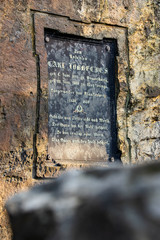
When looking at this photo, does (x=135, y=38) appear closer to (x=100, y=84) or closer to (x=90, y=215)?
(x=100, y=84)

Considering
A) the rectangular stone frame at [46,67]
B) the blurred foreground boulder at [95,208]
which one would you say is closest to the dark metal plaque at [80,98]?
the rectangular stone frame at [46,67]

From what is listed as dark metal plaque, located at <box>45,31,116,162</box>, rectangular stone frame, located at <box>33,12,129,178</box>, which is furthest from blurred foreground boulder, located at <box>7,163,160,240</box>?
dark metal plaque, located at <box>45,31,116,162</box>

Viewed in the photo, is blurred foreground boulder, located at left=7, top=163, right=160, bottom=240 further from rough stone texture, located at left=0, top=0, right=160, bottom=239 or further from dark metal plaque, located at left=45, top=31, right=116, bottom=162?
dark metal plaque, located at left=45, top=31, right=116, bottom=162

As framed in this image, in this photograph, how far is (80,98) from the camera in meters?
4.20

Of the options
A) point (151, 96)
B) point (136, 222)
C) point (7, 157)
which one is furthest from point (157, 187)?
point (151, 96)

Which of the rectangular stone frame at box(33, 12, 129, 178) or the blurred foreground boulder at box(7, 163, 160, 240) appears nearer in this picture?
the blurred foreground boulder at box(7, 163, 160, 240)

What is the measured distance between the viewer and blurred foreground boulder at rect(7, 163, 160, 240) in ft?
2.79

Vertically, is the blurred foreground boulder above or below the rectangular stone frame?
below

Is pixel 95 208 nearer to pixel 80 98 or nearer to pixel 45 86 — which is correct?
pixel 45 86

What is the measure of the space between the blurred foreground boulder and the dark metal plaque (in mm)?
2894

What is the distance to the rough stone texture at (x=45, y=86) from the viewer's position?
12.2 feet

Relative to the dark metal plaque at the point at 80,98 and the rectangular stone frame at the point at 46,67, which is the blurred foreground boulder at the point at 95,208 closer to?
the rectangular stone frame at the point at 46,67

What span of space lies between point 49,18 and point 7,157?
141cm

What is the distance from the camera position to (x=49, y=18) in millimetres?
4086
